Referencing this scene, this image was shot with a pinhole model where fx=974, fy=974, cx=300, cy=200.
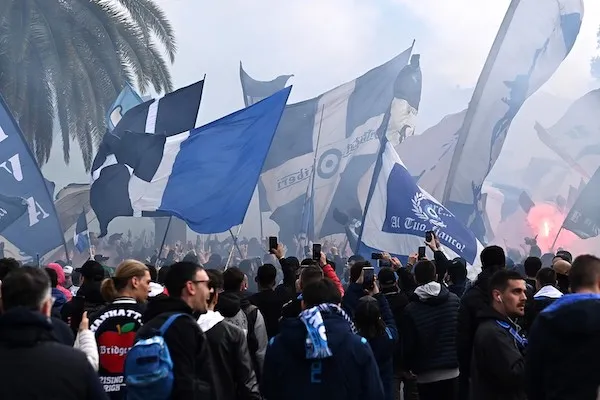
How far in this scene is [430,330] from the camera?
23.5 ft

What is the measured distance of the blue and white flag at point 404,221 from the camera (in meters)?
13.3

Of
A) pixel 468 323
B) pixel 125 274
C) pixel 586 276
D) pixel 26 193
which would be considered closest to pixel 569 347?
pixel 586 276

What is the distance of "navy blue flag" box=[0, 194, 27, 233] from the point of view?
45.5 ft

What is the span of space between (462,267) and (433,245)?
1220mm

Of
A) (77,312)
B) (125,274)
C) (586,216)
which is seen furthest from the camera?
(586,216)

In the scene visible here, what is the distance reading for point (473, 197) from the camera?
19.8 metres

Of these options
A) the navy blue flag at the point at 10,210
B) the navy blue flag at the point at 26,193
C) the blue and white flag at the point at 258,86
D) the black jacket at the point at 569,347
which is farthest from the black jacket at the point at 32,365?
the blue and white flag at the point at 258,86

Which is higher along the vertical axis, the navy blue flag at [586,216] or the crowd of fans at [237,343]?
the navy blue flag at [586,216]

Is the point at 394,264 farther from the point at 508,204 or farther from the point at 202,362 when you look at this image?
the point at 508,204

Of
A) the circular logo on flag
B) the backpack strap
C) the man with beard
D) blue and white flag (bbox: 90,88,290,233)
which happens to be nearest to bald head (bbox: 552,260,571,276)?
the man with beard

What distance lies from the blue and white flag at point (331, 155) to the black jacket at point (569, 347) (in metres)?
16.4

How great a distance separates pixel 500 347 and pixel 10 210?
10.4 m

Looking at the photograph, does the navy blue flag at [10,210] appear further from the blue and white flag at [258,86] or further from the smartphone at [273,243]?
the blue and white flag at [258,86]

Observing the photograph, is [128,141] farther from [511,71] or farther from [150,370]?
[150,370]
